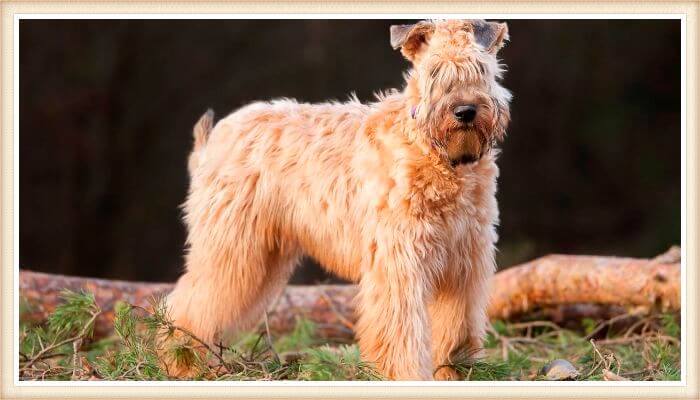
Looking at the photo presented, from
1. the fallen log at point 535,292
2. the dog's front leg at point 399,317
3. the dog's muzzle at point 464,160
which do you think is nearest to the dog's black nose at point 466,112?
the dog's muzzle at point 464,160

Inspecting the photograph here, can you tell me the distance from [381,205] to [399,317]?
0.66 metres

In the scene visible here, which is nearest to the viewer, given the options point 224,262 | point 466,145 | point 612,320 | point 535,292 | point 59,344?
point 466,145

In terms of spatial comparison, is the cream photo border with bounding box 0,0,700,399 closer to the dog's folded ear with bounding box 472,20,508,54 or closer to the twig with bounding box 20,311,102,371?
the dog's folded ear with bounding box 472,20,508,54

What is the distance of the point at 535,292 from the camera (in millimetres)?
7805

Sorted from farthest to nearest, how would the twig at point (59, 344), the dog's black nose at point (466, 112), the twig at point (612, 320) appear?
the twig at point (612, 320)
the twig at point (59, 344)
the dog's black nose at point (466, 112)

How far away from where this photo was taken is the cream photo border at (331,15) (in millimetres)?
5188

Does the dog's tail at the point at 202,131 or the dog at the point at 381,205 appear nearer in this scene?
the dog at the point at 381,205

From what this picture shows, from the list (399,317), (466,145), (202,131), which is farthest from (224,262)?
(466,145)

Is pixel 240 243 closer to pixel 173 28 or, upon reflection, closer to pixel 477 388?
pixel 477 388

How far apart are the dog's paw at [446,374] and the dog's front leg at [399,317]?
42 cm

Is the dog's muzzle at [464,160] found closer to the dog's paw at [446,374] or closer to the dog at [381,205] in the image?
the dog at [381,205]

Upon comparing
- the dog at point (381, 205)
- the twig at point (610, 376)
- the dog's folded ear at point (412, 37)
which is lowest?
the twig at point (610, 376)

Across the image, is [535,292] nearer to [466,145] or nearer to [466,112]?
[466,145]

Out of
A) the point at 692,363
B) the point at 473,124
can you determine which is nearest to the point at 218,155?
the point at 473,124
